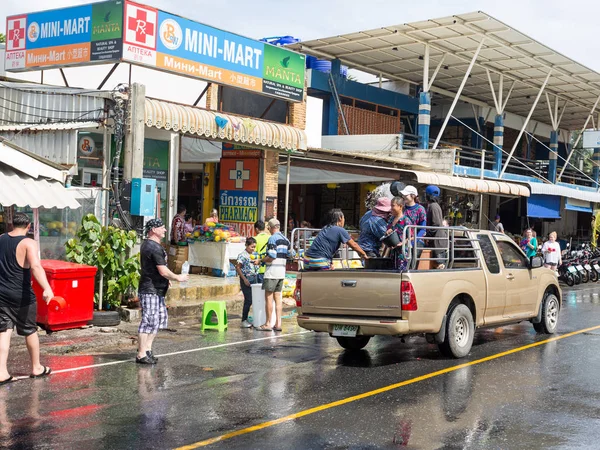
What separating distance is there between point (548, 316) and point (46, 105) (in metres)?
10.4

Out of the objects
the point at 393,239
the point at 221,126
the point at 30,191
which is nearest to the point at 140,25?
the point at 221,126

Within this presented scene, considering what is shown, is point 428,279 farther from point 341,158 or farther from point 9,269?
point 341,158

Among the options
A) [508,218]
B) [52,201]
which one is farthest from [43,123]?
[508,218]

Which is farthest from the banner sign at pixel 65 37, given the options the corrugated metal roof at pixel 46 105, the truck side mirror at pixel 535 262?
the truck side mirror at pixel 535 262

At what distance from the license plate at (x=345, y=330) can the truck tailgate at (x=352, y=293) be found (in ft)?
0.54

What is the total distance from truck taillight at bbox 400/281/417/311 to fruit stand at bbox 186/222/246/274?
28.0 ft

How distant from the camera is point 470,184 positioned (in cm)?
2359

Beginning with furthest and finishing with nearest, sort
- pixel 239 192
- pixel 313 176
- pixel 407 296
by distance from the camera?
1. pixel 313 176
2. pixel 239 192
3. pixel 407 296

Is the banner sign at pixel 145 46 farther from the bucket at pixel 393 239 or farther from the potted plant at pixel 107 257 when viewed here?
the bucket at pixel 393 239

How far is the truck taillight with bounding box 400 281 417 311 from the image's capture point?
29.5ft

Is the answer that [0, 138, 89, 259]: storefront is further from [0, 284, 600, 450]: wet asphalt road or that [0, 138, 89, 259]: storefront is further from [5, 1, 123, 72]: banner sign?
[5, 1, 123, 72]: banner sign

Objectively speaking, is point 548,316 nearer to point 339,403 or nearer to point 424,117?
point 339,403

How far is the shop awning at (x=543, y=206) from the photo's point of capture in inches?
1098

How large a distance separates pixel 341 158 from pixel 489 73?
473 inches
